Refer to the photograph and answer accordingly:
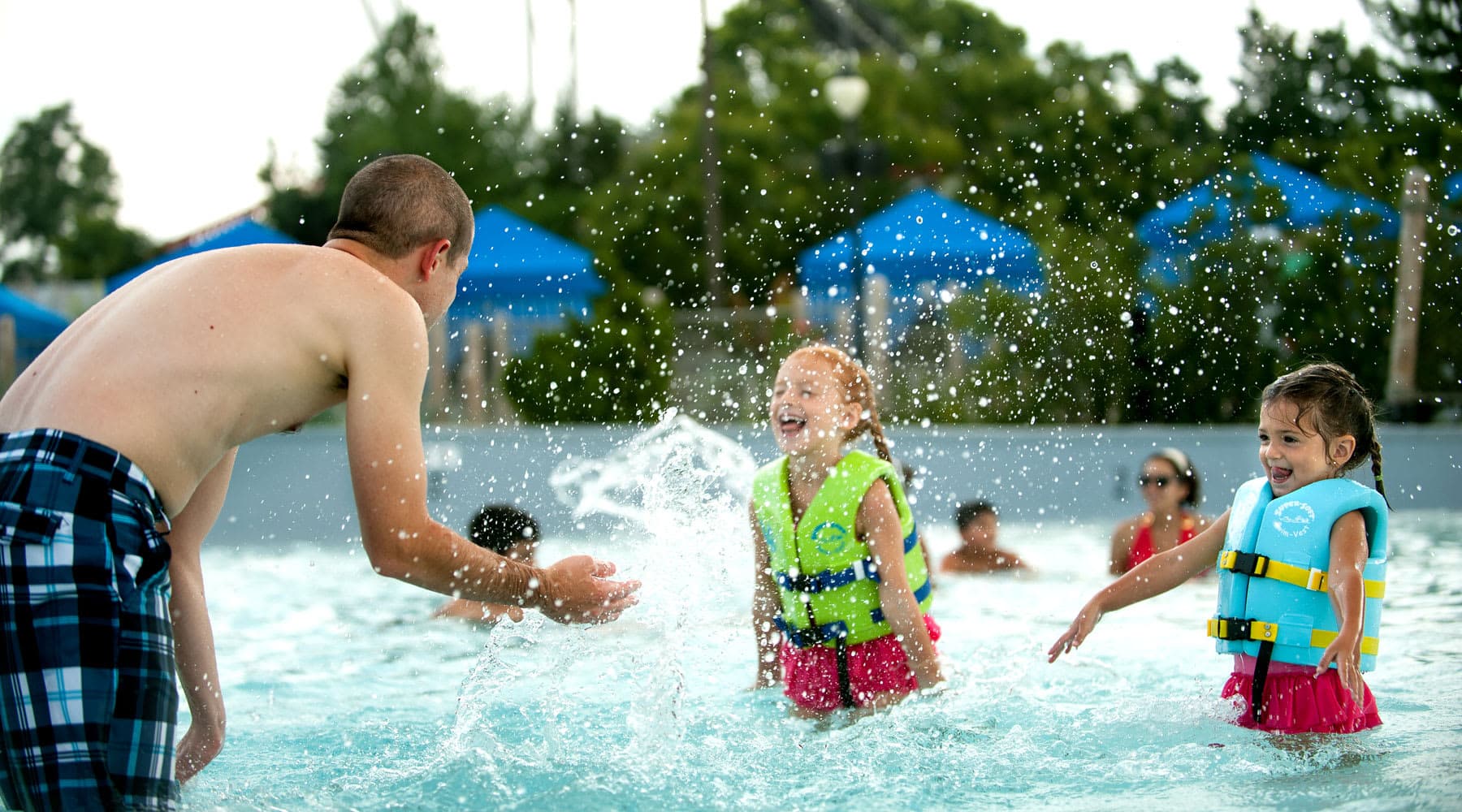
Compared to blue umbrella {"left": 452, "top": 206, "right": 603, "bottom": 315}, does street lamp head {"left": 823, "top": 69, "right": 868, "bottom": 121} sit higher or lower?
higher

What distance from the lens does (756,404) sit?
37.8 feet

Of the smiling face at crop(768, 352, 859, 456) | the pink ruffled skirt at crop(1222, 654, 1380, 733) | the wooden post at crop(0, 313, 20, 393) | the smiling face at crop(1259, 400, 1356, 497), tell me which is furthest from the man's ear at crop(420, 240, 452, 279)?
the wooden post at crop(0, 313, 20, 393)

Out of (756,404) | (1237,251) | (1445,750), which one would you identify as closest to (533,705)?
(1445,750)

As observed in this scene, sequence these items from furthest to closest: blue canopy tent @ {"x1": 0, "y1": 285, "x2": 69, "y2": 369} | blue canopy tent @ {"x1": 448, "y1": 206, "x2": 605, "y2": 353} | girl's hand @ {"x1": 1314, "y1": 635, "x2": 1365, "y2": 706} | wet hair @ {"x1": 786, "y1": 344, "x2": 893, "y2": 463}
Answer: blue canopy tent @ {"x1": 0, "y1": 285, "x2": 69, "y2": 369} → blue canopy tent @ {"x1": 448, "y1": 206, "x2": 605, "y2": 353} → wet hair @ {"x1": 786, "y1": 344, "x2": 893, "y2": 463} → girl's hand @ {"x1": 1314, "y1": 635, "x2": 1365, "y2": 706}

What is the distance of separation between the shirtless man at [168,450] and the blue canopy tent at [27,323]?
1489cm

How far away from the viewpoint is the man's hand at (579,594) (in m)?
2.66

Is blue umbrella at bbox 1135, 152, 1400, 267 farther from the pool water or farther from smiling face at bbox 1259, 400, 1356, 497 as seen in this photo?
smiling face at bbox 1259, 400, 1356, 497

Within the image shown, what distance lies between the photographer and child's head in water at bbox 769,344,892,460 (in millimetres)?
3791

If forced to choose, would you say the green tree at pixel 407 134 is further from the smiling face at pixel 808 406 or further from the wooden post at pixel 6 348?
the smiling face at pixel 808 406

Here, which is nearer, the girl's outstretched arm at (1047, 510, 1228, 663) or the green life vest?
the girl's outstretched arm at (1047, 510, 1228, 663)

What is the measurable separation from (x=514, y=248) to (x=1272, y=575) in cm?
1286

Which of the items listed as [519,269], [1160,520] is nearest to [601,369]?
[519,269]

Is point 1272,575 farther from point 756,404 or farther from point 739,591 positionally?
point 756,404

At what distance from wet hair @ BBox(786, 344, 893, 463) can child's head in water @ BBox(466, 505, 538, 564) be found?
2118 mm
